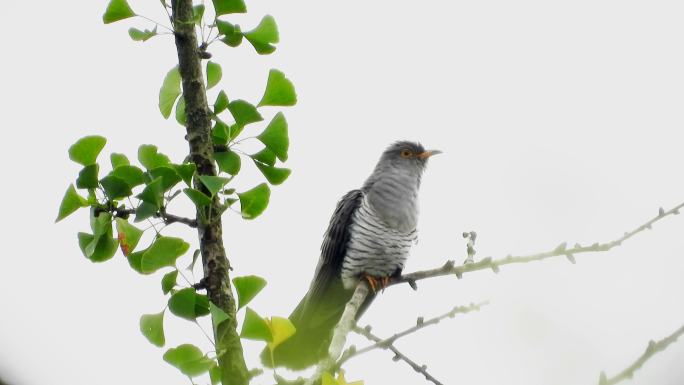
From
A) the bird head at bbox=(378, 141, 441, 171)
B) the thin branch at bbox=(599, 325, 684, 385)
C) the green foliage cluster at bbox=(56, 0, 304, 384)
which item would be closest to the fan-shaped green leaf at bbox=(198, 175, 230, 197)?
the green foliage cluster at bbox=(56, 0, 304, 384)

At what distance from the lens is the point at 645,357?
3.84 ft

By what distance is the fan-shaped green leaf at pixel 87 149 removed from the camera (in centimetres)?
224

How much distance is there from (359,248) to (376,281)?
0.29m

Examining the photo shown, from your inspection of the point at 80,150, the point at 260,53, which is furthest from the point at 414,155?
the point at 80,150

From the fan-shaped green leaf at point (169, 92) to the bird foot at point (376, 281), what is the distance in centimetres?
331

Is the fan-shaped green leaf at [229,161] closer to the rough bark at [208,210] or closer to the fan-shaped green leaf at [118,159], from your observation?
the rough bark at [208,210]

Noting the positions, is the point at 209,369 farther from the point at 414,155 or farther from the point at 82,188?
the point at 414,155

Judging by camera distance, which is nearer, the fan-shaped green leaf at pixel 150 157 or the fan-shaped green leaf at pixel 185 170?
the fan-shaped green leaf at pixel 185 170

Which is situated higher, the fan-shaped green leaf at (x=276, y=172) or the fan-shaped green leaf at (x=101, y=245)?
the fan-shaped green leaf at (x=276, y=172)

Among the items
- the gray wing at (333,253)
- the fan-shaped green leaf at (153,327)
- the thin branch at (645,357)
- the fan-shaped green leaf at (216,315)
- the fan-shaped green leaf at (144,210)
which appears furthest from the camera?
the gray wing at (333,253)

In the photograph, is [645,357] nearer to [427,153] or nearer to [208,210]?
[208,210]

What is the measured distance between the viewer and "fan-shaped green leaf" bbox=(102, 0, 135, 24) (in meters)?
2.57

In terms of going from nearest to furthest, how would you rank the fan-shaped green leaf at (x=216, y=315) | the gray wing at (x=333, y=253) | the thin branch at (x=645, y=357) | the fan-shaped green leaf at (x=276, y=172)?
the thin branch at (x=645, y=357) → the fan-shaped green leaf at (x=216, y=315) → the fan-shaped green leaf at (x=276, y=172) → the gray wing at (x=333, y=253)

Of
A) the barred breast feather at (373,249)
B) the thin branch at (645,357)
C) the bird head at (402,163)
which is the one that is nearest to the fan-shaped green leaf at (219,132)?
the thin branch at (645,357)
